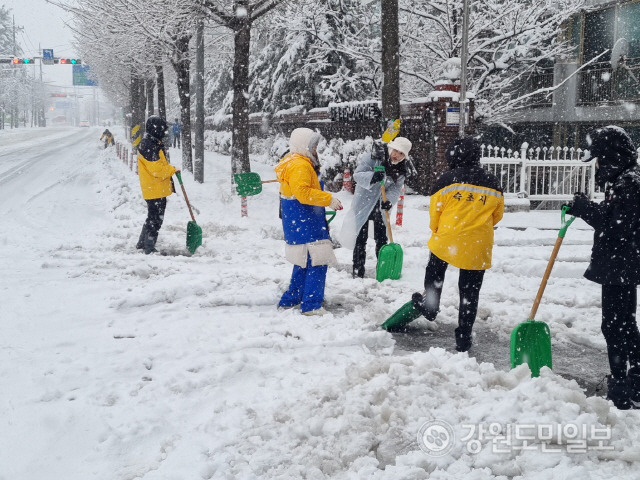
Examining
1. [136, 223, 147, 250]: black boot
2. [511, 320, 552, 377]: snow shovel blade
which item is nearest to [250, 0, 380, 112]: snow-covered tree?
[136, 223, 147, 250]: black boot

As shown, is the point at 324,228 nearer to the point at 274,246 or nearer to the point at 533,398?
the point at 533,398

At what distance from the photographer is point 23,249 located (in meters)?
8.34

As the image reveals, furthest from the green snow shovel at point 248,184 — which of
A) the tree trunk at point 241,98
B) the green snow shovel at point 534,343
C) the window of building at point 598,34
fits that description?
the window of building at point 598,34

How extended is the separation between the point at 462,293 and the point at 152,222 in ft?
16.8

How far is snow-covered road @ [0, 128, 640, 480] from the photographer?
3035 millimetres

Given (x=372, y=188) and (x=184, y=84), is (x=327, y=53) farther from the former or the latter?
(x=372, y=188)

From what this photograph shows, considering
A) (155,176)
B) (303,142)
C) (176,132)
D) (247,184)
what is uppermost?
(176,132)

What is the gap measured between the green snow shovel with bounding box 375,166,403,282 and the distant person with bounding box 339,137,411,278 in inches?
4.4

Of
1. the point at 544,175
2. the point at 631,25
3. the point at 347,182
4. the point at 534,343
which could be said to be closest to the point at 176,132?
the point at 347,182

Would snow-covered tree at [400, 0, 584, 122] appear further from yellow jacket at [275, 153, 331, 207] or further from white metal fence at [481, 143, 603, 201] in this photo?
yellow jacket at [275, 153, 331, 207]

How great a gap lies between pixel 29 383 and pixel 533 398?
3247mm

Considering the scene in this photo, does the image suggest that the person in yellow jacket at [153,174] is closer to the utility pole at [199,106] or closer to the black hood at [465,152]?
the black hood at [465,152]

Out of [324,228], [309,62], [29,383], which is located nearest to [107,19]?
[309,62]

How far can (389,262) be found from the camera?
672cm
